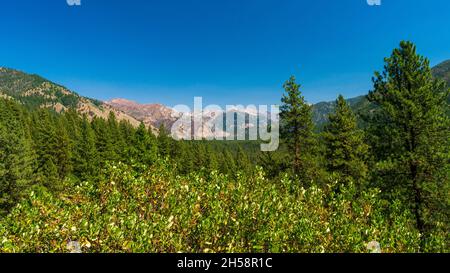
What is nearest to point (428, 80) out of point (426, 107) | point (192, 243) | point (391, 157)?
point (426, 107)

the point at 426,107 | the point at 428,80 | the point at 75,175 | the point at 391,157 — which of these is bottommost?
the point at 75,175

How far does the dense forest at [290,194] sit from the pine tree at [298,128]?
0.37ft

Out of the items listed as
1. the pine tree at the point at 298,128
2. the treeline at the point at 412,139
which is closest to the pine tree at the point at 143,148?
the pine tree at the point at 298,128

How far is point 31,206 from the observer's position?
950 centimetres

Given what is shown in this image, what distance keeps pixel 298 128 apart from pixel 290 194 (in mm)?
20819

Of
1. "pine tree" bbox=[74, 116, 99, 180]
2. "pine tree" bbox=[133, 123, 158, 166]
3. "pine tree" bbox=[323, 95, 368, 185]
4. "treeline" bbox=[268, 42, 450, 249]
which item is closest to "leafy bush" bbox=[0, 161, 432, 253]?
"treeline" bbox=[268, 42, 450, 249]

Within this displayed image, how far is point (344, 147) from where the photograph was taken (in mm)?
32625

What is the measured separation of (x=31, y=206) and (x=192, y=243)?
521 cm

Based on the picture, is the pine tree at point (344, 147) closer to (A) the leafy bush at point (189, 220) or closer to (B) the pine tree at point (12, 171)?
(A) the leafy bush at point (189, 220)

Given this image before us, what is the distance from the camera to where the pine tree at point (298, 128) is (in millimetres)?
32250

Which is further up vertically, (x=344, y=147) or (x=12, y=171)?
(x=344, y=147)

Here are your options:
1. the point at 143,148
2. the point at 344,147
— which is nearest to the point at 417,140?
the point at 344,147

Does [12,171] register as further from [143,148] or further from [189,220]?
[189,220]
